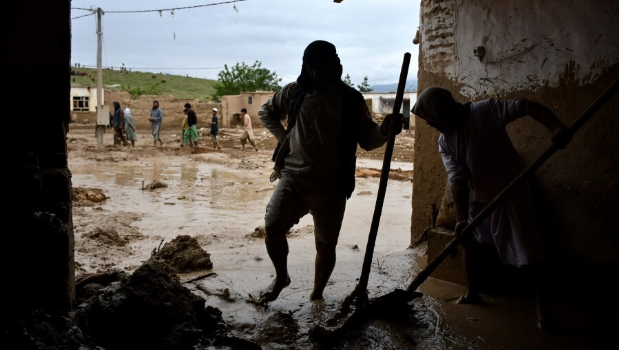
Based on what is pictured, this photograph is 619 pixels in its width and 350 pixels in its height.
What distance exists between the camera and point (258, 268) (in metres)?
4.60

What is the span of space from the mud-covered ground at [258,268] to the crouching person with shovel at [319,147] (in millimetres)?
563

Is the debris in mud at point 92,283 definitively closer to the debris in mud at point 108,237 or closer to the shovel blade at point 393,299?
the shovel blade at point 393,299

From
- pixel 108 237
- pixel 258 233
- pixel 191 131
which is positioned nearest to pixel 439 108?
pixel 258 233

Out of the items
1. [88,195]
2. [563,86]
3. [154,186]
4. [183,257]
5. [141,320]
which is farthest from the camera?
[154,186]

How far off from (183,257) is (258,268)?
666mm

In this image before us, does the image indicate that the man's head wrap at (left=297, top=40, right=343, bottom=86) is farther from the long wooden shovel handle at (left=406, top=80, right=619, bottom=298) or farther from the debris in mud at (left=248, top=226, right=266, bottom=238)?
the debris in mud at (left=248, top=226, right=266, bottom=238)

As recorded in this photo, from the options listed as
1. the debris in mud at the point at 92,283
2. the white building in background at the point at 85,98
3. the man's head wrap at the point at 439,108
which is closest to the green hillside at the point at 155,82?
the white building in background at the point at 85,98

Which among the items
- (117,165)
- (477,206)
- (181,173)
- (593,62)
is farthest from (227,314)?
(117,165)

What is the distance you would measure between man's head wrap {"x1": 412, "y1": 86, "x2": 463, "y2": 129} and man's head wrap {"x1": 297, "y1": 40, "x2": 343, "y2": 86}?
24.7 inches

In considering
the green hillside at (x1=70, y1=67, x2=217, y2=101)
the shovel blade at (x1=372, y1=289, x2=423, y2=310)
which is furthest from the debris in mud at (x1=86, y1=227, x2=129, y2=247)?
the green hillside at (x1=70, y1=67, x2=217, y2=101)

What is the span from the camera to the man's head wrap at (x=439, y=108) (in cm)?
317

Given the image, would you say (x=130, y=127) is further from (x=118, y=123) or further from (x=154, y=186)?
(x=154, y=186)

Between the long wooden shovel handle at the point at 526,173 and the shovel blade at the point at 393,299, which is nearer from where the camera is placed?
the long wooden shovel handle at the point at 526,173

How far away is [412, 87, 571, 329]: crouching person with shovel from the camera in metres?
3.12
